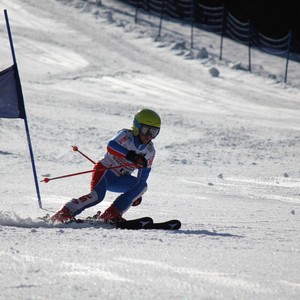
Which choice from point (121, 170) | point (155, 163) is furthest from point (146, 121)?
point (155, 163)

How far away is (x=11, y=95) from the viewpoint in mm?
8188

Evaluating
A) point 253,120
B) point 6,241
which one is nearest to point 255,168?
point 253,120

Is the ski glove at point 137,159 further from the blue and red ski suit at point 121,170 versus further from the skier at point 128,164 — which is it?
the blue and red ski suit at point 121,170

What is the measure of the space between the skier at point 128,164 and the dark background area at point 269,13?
2620 centimetres

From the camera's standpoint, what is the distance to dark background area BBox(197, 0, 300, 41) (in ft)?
107

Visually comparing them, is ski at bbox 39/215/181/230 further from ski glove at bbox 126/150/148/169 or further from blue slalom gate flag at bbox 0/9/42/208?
blue slalom gate flag at bbox 0/9/42/208

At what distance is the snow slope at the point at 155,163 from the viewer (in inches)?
156

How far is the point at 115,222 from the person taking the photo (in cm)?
639

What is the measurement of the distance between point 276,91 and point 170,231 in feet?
→ 54.4

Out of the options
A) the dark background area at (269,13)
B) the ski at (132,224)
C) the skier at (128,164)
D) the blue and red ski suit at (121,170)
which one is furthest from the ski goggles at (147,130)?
the dark background area at (269,13)

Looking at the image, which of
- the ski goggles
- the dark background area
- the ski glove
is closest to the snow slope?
the ski glove

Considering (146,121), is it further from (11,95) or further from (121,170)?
(11,95)

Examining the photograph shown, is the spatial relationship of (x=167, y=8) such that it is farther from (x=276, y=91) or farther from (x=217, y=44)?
(x=276, y=91)

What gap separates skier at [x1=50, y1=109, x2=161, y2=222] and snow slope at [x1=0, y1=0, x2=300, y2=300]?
24.7 inches
